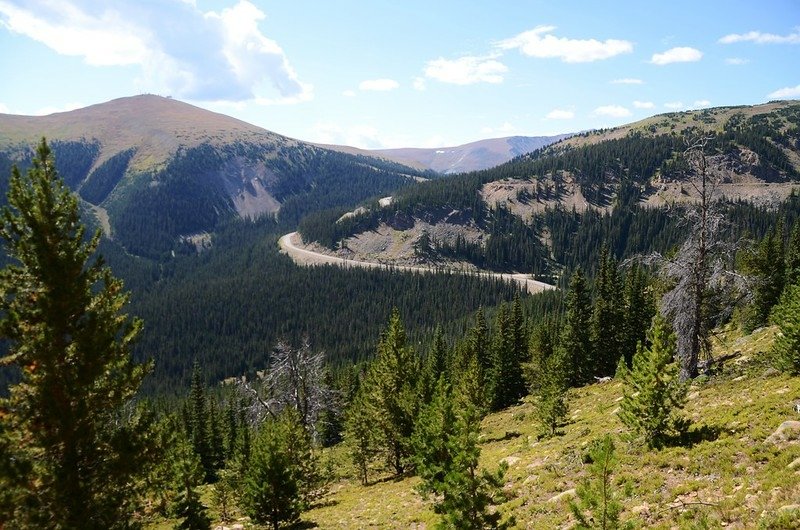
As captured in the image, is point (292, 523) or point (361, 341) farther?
point (361, 341)

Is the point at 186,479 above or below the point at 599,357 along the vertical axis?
above

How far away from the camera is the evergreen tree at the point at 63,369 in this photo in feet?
35.0

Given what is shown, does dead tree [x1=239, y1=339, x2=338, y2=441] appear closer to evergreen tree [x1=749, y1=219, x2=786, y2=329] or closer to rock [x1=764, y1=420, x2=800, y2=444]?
rock [x1=764, y1=420, x2=800, y2=444]

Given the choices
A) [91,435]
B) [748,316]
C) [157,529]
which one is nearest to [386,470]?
[157,529]

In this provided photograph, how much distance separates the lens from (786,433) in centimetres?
1422

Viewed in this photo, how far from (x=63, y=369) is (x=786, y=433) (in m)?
20.7

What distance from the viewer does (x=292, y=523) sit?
88.6 feet

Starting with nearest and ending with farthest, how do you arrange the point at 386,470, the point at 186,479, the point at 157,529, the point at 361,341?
the point at 186,479, the point at 157,529, the point at 386,470, the point at 361,341

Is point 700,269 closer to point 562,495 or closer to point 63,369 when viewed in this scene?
point 562,495

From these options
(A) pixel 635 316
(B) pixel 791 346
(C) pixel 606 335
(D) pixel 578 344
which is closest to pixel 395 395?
(B) pixel 791 346

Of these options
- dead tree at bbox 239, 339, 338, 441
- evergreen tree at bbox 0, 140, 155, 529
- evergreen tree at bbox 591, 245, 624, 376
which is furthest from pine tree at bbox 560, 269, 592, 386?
evergreen tree at bbox 0, 140, 155, 529

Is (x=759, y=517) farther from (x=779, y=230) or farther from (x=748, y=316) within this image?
(x=779, y=230)

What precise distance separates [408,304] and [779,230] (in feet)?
386

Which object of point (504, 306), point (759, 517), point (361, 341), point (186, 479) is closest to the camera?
point (759, 517)
